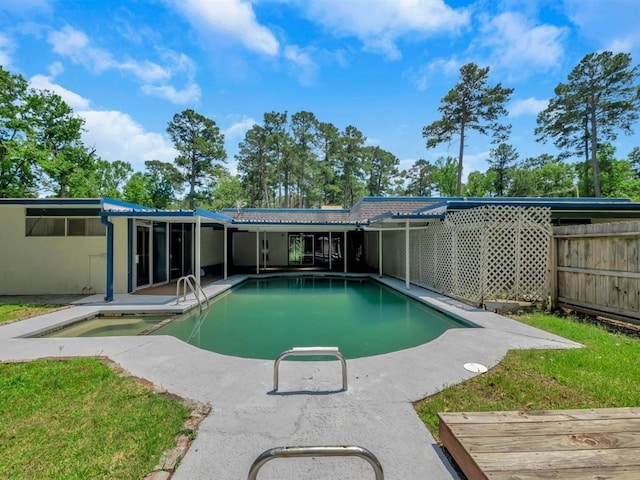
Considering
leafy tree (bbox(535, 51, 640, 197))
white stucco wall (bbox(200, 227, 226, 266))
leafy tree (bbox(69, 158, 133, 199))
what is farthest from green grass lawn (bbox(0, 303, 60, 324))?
leafy tree (bbox(535, 51, 640, 197))

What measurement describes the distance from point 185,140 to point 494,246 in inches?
1311

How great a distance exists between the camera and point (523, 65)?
44.1 ft

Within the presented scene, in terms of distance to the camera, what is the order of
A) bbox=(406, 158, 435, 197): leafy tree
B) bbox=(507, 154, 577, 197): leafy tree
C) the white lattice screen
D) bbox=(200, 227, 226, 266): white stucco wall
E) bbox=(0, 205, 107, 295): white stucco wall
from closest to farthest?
the white lattice screen, bbox=(0, 205, 107, 295): white stucco wall, bbox=(200, 227, 226, 266): white stucco wall, bbox=(507, 154, 577, 197): leafy tree, bbox=(406, 158, 435, 197): leafy tree

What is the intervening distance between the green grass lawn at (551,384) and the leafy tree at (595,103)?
25734 mm

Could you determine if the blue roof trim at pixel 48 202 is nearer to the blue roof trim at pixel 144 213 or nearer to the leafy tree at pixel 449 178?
the blue roof trim at pixel 144 213

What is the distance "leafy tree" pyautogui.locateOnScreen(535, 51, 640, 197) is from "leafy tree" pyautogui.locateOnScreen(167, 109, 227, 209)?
31.1 meters

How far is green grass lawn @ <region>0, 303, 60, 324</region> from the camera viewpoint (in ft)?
22.7

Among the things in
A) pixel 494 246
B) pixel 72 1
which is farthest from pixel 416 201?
pixel 72 1

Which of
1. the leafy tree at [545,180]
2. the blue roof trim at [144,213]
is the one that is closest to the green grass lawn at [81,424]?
the blue roof trim at [144,213]

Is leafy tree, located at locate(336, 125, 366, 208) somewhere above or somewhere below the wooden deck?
above

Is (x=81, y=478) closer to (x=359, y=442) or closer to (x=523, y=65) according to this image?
(x=359, y=442)

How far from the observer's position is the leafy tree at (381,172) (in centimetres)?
4328

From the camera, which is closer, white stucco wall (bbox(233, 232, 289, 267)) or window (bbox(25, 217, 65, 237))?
window (bbox(25, 217, 65, 237))

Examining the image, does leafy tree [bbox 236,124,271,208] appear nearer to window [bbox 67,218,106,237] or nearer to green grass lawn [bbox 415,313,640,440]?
window [bbox 67,218,106,237]
